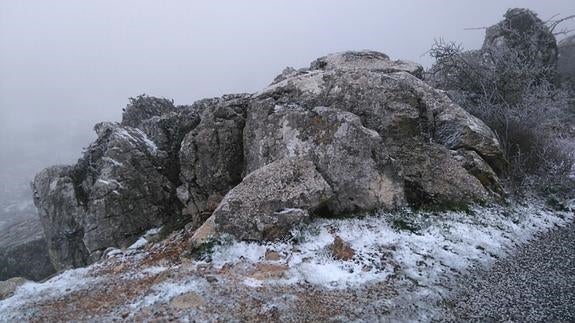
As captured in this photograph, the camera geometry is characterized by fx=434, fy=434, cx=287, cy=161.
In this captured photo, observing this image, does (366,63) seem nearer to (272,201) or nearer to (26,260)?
(272,201)

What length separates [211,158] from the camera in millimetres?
10734

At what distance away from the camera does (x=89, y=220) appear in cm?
1066

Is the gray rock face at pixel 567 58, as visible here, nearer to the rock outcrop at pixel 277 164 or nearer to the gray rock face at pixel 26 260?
the rock outcrop at pixel 277 164

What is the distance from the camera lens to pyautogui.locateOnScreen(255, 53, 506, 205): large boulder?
9.35 metres

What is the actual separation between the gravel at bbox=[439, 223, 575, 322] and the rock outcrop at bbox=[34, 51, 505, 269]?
1910 mm

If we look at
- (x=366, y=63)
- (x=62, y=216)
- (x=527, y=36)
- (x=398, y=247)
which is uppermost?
(x=366, y=63)

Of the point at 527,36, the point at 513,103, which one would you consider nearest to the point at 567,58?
the point at 527,36

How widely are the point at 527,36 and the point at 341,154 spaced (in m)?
16.0

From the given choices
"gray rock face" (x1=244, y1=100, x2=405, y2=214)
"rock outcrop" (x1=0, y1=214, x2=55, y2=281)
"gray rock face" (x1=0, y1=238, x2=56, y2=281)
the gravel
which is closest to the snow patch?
"gray rock face" (x1=244, y1=100, x2=405, y2=214)

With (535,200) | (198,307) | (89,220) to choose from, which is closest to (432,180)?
(535,200)

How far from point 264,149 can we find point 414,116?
3568mm

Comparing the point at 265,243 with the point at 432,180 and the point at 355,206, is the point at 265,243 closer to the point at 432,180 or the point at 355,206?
the point at 355,206

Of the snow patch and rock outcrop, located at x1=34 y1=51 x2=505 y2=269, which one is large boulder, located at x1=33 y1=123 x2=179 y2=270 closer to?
rock outcrop, located at x1=34 y1=51 x2=505 y2=269

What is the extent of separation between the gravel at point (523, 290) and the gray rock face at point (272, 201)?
2.97 meters
